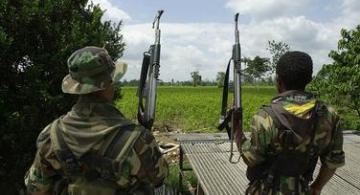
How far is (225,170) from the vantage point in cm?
496

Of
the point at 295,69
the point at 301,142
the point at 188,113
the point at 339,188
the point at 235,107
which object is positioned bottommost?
the point at 188,113

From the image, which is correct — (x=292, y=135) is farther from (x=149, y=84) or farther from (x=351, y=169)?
(x=351, y=169)

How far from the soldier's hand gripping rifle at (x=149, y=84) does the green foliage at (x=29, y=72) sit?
1.88m

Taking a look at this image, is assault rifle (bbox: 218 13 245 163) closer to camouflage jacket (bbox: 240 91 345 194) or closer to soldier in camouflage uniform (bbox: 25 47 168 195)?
camouflage jacket (bbox: 240 91 345 194)

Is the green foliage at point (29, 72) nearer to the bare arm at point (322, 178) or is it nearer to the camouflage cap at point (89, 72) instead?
the camouflage cap at point (89, 72)

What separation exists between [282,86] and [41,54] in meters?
2.97

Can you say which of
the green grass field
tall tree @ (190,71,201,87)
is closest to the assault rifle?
the green grass field

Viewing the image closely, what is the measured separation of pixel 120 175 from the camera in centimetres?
235

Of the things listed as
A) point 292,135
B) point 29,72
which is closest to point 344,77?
point 29,72

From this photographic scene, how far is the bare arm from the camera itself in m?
2.93

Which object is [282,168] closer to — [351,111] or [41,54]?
[41,54]

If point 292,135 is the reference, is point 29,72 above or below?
above

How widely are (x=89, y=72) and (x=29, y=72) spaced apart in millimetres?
2713

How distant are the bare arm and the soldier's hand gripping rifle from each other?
3.39ft
